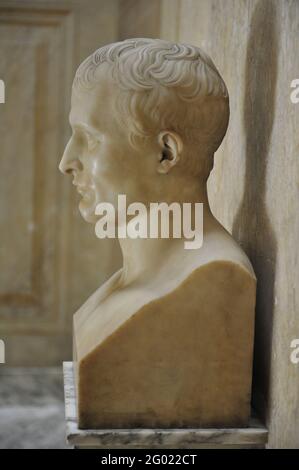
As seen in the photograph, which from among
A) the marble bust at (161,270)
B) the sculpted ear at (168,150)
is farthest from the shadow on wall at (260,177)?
the sculpted ear at (168,150)

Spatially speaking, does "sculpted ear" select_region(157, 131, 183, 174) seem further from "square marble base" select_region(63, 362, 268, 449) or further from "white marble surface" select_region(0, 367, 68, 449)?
"white marble surface" select_region(0, 367, 68, 449)

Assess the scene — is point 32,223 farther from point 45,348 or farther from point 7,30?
point 7,30

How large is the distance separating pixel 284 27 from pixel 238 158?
0.52 metres

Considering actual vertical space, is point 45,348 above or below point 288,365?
below

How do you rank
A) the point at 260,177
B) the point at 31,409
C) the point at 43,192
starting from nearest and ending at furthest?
the point at 260,177, the point at 31,409, the point at 43,192

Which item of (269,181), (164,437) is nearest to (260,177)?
(269,181)

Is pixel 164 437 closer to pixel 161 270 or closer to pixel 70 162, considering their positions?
pixel 161 270

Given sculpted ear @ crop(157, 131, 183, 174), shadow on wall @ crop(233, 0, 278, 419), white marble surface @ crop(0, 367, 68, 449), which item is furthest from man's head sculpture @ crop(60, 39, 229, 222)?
white marble surface @ crop(0, 367, 68, 449)

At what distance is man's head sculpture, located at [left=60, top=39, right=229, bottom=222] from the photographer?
6.23ft

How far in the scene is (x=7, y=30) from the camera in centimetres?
376

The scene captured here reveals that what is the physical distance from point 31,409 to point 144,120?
215 centimetres

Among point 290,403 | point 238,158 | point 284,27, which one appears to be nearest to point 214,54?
point 238,158

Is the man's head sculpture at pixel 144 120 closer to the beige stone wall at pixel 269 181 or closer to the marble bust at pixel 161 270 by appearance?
the marble bust at pixel 161 270

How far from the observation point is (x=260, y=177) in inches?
82.2
